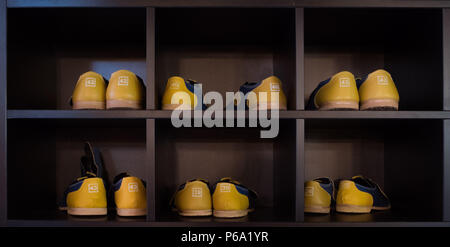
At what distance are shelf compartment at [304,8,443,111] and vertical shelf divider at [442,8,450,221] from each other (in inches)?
0.5

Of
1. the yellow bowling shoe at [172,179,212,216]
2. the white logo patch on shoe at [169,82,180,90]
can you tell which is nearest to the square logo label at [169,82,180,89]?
the white logo patch on shoe at [169,82,180,90]

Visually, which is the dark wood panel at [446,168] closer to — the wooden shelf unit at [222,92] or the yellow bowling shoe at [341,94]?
the wooden shelf unit at [222,92]

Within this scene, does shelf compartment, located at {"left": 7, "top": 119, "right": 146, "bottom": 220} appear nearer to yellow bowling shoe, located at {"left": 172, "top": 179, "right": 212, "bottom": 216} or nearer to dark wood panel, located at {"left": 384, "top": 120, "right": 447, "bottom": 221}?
yellow bowling shoe, located at {"left": 172, "top": 179, "right": 212, "bottom": 216}

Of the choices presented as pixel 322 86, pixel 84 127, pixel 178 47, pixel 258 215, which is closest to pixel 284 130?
pixel 322 86

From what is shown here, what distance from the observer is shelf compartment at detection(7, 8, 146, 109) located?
103 centimetres

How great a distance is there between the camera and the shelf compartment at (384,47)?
3.35 feet

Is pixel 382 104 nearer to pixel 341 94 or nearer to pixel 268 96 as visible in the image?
pixel 341 94

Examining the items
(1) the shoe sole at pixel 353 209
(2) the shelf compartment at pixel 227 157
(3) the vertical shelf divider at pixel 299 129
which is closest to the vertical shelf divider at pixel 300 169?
(3) the vertical shelf divider at pixel 299 129

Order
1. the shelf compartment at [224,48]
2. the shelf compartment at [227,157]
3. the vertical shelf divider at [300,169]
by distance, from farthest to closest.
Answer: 1. the shelf compartment at [227,157]
2. the shelf compartment at [224,48]
3. the vertical shelf divider at [300,169]

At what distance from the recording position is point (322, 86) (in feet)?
3.67

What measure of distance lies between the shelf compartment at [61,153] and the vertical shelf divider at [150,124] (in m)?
0.14

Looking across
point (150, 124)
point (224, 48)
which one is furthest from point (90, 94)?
→ point (224, 48)
